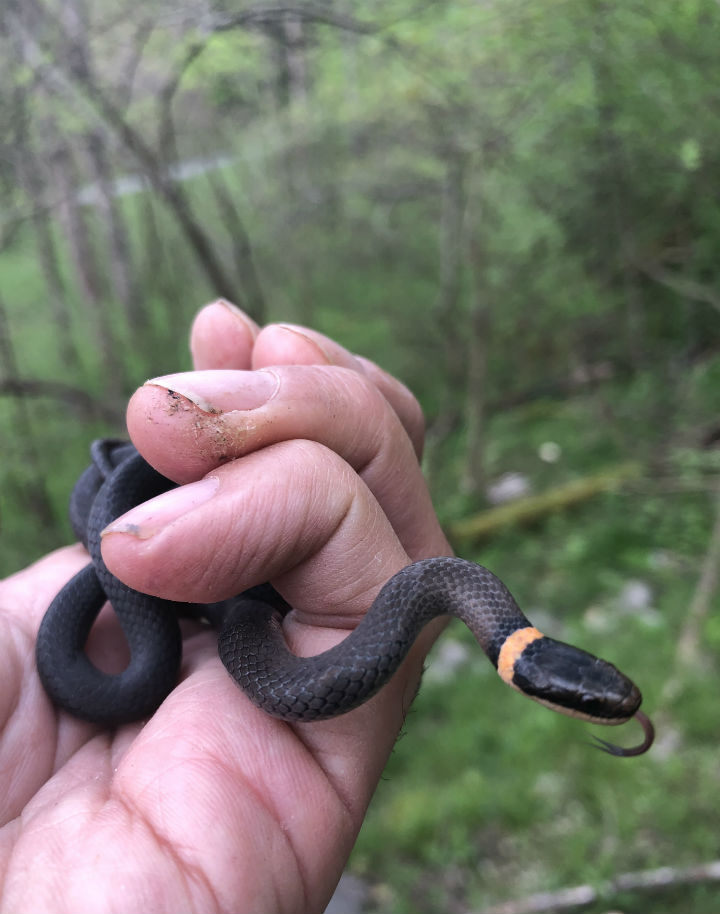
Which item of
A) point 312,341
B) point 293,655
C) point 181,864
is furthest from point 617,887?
point 312,341

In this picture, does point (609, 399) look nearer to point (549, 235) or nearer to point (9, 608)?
point (549, 235)

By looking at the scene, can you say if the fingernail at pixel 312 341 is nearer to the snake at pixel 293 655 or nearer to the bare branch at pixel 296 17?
the snake at pixel 293 655

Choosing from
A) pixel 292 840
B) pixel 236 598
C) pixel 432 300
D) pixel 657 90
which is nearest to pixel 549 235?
pixel 657 90

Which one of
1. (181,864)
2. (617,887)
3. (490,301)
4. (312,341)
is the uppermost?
(312,341)

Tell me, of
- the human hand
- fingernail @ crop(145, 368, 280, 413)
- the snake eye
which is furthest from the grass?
the snake eye

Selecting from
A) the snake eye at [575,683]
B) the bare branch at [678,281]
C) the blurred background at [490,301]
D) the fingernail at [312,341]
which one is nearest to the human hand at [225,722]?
the fingernail at [312,341]

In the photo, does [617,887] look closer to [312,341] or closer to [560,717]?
[560,717]
